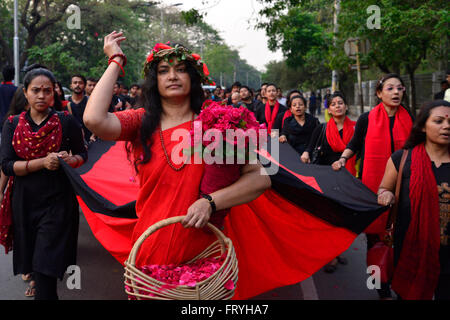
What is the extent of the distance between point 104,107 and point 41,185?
1672mm

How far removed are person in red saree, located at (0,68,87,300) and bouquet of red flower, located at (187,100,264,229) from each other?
1.84m

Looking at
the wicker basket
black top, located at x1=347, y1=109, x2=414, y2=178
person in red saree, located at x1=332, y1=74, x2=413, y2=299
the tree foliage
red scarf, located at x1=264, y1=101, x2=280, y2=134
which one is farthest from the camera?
the tree foliage

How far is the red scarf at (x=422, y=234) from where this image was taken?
3045 mm

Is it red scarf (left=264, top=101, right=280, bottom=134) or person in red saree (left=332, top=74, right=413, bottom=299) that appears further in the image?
red scarf (left=264, top=101, right=280, bottom=134)

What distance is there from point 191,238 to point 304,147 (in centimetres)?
444

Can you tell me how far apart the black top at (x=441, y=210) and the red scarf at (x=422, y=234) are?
0.03m

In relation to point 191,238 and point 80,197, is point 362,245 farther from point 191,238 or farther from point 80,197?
point 191,238

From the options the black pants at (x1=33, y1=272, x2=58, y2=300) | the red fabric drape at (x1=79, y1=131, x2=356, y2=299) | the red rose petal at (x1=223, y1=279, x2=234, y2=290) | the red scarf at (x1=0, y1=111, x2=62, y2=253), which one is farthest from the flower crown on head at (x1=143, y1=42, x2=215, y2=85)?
the black pants at (x1=33, y1=272, x2=58, y2=300)

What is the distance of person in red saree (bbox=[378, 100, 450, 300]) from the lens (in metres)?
3.04

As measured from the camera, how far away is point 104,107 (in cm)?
228

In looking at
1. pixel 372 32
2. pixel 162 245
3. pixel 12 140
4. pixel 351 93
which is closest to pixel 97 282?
pixel 12 140

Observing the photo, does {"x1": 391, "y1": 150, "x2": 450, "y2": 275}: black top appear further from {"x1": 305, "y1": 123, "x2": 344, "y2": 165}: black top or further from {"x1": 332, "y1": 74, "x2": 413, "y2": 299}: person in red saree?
{"x1": 305, "y1": 123, "x2": 344, "y2": 165}: black top

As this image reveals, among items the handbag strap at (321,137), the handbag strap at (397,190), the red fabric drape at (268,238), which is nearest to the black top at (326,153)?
the handbag strap at (321,137)
